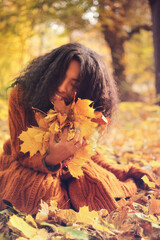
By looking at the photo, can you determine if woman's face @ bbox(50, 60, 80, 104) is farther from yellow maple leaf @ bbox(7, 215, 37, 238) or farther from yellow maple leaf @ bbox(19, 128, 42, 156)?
yellow maple leaf @ bbox(7, 215, 37, 238)

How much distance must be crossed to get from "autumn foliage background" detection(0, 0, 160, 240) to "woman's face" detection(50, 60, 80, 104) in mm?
571

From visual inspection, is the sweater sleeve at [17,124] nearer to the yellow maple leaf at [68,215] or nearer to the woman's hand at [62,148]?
the woman's hand at [62,148]

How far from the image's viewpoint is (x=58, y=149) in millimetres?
1245

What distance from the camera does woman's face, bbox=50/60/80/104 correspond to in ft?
A: 4.42

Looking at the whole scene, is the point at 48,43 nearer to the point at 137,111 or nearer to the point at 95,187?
the point at 137,111

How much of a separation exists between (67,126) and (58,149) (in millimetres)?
131

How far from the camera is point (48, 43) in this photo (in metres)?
6.93

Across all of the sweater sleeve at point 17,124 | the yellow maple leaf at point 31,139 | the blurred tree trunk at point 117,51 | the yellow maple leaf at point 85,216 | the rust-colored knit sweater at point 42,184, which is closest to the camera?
the yellow maple leaf at point 85,216

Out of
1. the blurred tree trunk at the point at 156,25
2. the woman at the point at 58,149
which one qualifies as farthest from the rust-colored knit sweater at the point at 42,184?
the blurred tree trunk at the point at 156,25

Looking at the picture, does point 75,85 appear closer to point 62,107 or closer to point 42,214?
point 62,107

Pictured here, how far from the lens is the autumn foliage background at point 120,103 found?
117cm

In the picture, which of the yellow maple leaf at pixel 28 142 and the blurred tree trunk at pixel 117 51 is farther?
the blurred tree trunk at pixel 117 51

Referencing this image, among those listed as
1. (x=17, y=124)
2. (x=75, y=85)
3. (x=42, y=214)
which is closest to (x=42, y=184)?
(x=42, y=214)

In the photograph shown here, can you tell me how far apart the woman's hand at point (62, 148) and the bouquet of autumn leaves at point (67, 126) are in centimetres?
2
